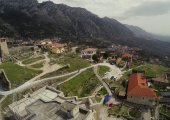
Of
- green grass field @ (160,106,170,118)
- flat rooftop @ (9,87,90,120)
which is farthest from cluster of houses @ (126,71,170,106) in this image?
flat rooftop @ (9,87,90,120)

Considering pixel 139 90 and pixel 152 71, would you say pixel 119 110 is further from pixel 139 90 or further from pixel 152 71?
pixel 152 71

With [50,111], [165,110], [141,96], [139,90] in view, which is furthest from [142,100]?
[50,111]

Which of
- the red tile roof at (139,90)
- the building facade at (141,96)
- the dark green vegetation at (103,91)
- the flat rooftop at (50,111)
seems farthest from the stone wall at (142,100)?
the flat rooftop at (50,111)

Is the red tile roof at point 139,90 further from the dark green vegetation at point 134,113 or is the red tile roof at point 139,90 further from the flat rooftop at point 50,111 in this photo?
the flat rooftop at point 50,111

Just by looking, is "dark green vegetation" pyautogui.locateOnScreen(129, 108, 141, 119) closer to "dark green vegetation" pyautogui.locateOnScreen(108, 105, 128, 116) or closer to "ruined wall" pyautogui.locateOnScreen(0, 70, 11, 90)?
"dark green vegetation" pyautogui.locateOnScreen(108, 105, 128, 116)

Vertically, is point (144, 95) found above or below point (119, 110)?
above

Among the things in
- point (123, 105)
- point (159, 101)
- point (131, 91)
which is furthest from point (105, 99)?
point (159, 101)

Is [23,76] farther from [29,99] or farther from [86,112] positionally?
[86,112]
